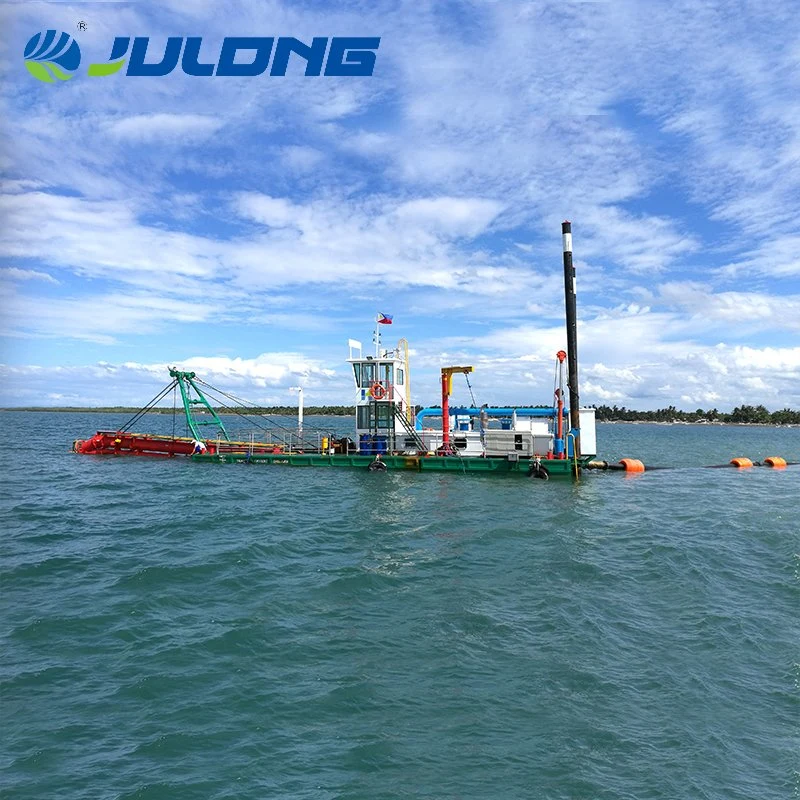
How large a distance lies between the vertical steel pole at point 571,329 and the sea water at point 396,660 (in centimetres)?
1384

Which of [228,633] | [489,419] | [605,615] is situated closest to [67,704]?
[228,633]

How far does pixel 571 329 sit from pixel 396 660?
28038 mm

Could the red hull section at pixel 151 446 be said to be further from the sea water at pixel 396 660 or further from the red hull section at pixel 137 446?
the sea water at pixel 396 660

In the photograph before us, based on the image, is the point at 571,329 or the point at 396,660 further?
the point at 571,329

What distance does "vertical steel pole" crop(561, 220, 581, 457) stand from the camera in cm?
3306

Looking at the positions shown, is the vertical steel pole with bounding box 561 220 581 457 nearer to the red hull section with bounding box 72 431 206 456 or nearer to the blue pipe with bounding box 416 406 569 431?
the blue pipe with bounding box 416 406 569 431

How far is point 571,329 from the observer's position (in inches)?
1344

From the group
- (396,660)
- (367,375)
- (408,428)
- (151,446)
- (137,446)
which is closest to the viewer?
(396,660)

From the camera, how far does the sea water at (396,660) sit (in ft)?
21.9

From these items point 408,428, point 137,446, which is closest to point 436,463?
point 408,428

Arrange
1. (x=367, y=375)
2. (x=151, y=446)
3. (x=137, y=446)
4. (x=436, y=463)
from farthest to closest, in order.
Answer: (x=137, y=446) → (x=151, y=446) → (x=367, y=375) → (x=436, y=463)

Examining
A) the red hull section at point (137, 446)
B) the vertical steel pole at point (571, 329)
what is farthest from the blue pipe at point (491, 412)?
the red hull section at point (137, 446)

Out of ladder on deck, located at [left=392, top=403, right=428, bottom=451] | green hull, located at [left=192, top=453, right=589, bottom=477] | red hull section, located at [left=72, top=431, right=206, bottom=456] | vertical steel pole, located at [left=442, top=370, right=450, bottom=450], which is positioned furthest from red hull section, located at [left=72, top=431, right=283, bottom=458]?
vertical steel pole, located at [left=442, top=370, right=450, bottom=450]

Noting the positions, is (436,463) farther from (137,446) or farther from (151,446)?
(137,446)
